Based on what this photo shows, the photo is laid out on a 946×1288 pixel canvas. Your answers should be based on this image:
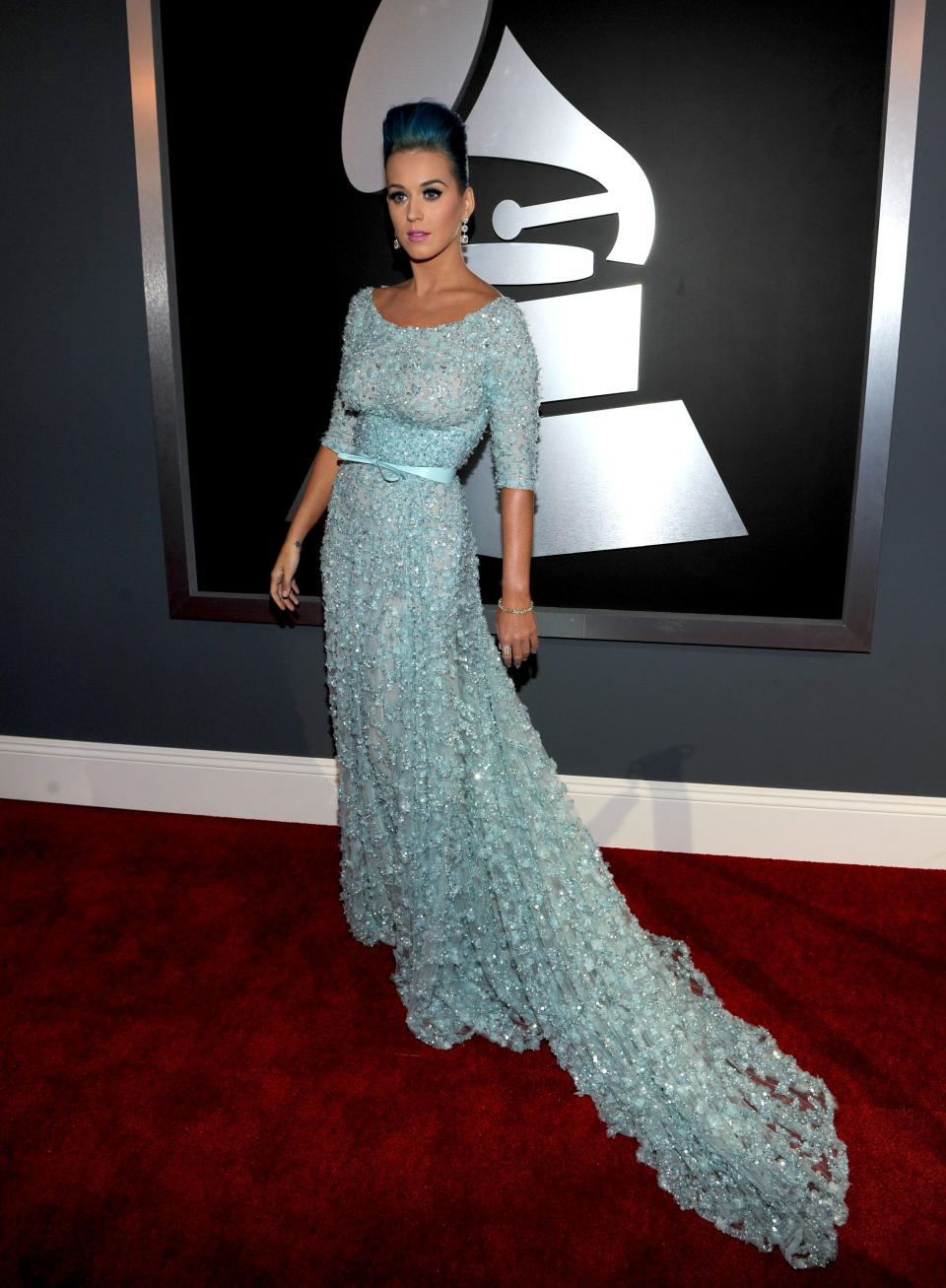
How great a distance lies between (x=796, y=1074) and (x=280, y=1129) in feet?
3.50

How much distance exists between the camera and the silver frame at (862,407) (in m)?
2.27

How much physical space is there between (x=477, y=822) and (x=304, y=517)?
0.84 metres

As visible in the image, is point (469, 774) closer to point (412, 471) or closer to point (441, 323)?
point (412, 471)

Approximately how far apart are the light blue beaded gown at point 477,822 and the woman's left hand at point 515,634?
0.37ft

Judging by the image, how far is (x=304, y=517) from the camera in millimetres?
2246

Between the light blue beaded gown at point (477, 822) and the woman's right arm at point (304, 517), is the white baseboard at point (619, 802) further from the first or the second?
the woman's right arm at point (304, 517)

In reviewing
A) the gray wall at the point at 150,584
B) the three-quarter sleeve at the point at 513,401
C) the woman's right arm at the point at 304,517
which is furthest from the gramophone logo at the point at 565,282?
the three-quarter sleeve at the point at 513,401

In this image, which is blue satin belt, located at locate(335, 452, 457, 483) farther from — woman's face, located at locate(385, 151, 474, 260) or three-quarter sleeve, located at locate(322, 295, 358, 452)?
woman's face, located at locate(385, 151, 474, 260)

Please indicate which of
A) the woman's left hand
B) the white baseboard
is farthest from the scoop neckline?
the white baseboard

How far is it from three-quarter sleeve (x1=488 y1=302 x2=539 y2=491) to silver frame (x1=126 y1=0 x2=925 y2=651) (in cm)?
85

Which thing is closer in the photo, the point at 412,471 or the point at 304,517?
the point at 412,471

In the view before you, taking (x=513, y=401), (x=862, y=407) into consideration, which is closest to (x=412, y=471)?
(x=513, y=401)

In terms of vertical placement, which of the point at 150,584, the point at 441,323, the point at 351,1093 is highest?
the point at 441,323

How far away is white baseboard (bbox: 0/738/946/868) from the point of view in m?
2.78
